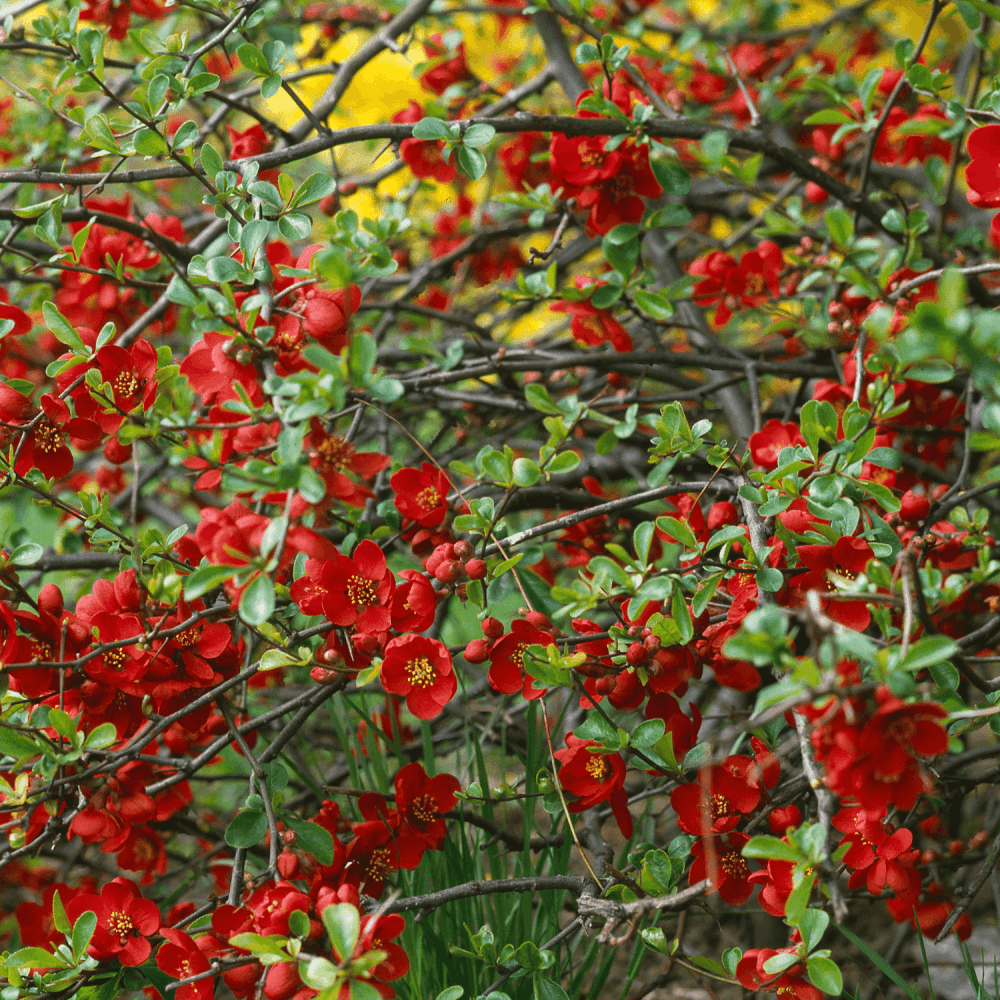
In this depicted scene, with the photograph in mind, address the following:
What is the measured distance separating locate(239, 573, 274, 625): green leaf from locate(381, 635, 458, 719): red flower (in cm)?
22

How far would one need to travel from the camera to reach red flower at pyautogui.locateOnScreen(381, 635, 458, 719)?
81 cm

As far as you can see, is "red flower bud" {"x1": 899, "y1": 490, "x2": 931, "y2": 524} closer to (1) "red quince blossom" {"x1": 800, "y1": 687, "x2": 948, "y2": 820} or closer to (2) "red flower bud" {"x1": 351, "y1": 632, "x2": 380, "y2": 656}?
(1) "red quince blossom" {"x1": 800, "y1": 687, "x2": 948, "y2": 820}

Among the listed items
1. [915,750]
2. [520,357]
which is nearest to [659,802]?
[520,357]

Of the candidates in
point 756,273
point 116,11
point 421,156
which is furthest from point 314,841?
point 116,11

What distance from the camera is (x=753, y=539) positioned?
0.79 meters

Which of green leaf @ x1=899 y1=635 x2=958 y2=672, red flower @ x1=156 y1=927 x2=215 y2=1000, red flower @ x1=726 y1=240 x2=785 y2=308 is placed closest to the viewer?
green leaf @ x1=899 y1=635 x2=958 y2=672

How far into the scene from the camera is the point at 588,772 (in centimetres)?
88

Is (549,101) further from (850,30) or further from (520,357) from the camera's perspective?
(520,357)

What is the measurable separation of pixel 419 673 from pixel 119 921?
413mm

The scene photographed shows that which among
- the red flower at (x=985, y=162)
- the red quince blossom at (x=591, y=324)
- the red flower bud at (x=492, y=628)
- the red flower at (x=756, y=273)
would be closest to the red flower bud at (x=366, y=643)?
the red flower bud at (x=492, y=628)

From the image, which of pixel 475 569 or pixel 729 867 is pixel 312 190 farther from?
pixel 729 867

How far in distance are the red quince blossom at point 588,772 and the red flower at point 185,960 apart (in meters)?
0.37

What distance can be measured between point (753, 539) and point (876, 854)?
0.34 m

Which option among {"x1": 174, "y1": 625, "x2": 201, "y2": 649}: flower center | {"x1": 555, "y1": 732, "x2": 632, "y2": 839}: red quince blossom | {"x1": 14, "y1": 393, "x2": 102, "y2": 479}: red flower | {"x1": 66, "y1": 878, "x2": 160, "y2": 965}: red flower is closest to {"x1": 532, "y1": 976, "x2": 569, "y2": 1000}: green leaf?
{"x1": 555, "y1": 732, "x2": 632, "y2": 839}: red quince blossom
